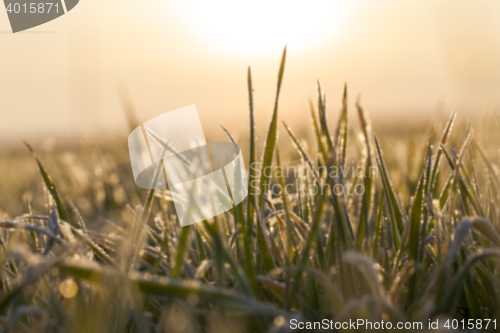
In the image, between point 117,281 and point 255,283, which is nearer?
point 117,281

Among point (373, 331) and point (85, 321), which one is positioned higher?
point (85, 321)

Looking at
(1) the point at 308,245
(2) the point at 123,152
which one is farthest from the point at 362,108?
(2) the point at 123,152

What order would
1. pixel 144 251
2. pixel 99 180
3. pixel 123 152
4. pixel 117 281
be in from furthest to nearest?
pixel 123 152 → pixel 99 180 → pixel 144 251 → pixel 117 281

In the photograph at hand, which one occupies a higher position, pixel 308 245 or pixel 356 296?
pixel 308 245

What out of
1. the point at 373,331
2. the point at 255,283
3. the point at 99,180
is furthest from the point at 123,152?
the point at 373,331

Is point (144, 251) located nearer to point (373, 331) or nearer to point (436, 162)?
point (373, 331)

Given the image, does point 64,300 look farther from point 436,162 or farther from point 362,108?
Answer: point 436,162

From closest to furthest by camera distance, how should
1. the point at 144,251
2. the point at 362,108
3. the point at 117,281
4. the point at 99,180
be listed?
the point at 117,281, the point at 362,108, the point at 144,251, the point at 99,180

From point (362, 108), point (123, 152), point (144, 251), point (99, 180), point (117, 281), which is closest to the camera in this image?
point (117, 281)

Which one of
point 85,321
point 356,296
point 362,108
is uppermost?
point 362,108
